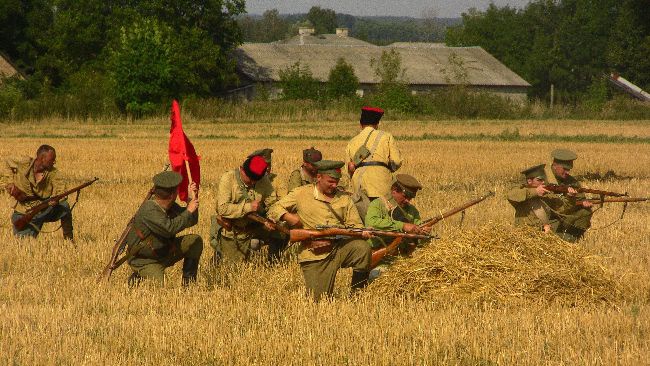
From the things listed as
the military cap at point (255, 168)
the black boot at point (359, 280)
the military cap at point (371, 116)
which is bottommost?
the black boot at point (359, 280)

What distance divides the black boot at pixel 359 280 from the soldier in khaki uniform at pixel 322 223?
340mm

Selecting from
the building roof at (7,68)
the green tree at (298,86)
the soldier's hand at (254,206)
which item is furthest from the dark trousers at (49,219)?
the building roof at (7,68)

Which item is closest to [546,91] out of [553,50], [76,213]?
[553,50]

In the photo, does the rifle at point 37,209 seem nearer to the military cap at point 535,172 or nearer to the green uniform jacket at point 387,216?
the green uniform jacket at point 387,216

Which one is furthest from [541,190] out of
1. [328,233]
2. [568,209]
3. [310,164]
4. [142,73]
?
[142,73]

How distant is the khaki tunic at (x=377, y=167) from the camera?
1134 cm

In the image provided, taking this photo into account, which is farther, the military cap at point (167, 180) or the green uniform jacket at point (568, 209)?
the green uniform jacket at point (568, 209)

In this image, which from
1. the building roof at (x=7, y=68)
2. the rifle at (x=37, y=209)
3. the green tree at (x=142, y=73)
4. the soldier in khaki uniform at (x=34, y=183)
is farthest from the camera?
the building roof at (x=7, y=68)

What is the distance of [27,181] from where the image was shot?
12617mm

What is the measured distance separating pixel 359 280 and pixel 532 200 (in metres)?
2.75

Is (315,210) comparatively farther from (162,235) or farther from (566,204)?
(566,204)

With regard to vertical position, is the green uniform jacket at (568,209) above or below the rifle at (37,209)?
above

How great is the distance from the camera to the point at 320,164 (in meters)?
9.17

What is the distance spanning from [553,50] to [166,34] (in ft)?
139
